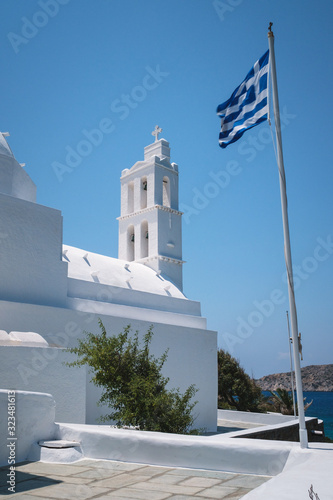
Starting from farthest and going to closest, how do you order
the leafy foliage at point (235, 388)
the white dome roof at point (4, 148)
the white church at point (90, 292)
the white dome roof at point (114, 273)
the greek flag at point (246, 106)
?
the leafy foliage at point (235, 388)
the white dome roof at point (114, 273)
the white dome roof at point (4, 148)
the white church at point (90, 292)
the greek flag at point (246, 106)

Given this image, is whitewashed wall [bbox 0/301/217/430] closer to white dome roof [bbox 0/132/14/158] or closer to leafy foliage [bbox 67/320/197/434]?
leafy foliage [bbox 67/320/197/434]

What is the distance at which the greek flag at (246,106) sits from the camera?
7.59 m

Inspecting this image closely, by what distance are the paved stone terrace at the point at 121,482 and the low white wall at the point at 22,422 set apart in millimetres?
229

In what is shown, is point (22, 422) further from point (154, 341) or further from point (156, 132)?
point (156, 132)

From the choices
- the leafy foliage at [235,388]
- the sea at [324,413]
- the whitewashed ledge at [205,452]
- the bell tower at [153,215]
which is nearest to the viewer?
the whitewashed ledge at [205,452]

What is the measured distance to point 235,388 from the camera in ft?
86.3

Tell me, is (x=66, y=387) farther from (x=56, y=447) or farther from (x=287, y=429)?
(x=287, y=429)

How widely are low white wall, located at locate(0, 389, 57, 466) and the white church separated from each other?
10.6 ft

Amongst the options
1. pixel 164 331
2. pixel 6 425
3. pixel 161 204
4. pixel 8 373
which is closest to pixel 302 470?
pixel 6 425

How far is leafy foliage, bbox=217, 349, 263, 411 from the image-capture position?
26328 millimetres

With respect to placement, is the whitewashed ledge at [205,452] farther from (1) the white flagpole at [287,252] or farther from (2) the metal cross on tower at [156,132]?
(2) the metal cross on tower at [156,132]

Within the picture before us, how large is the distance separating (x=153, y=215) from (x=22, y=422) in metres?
15.6

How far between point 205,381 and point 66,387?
351 inches

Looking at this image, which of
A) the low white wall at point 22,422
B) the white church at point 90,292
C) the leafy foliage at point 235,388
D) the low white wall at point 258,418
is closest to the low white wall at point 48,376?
the white church at point 90,292
